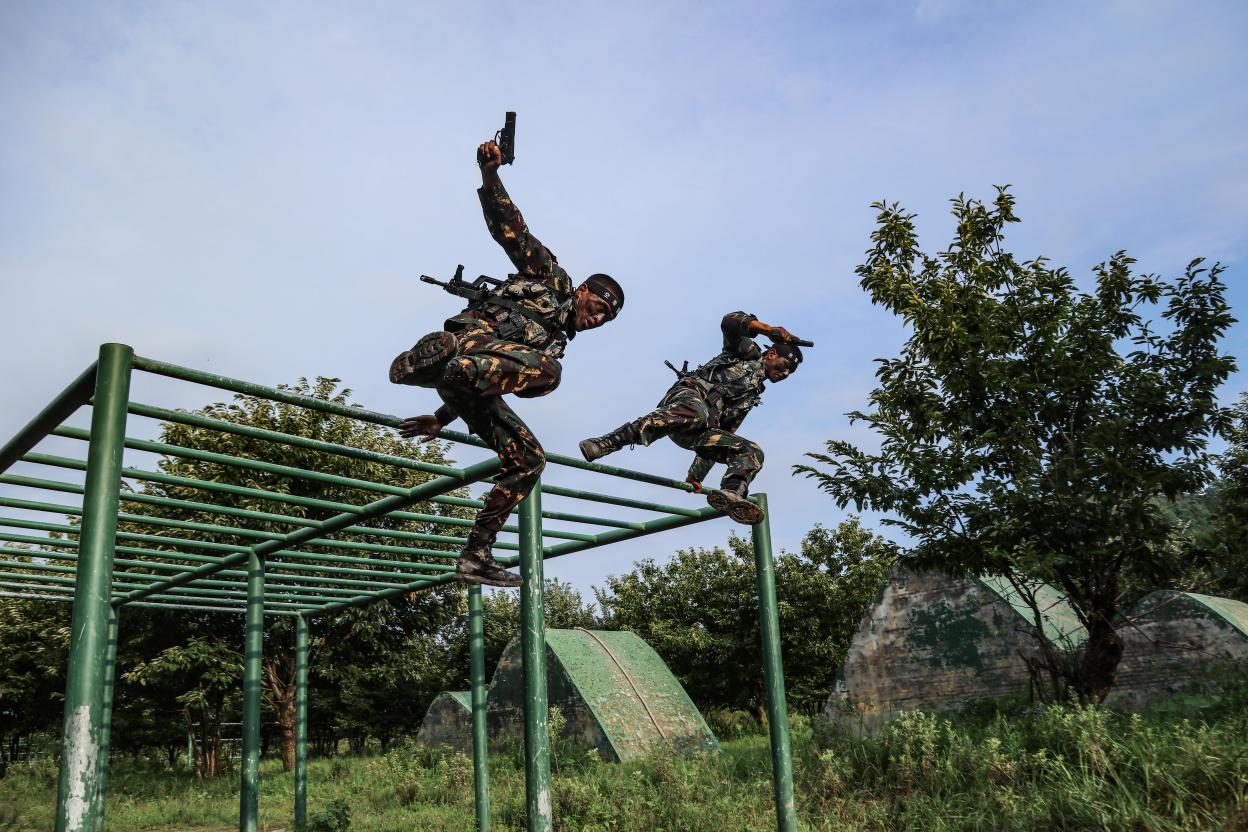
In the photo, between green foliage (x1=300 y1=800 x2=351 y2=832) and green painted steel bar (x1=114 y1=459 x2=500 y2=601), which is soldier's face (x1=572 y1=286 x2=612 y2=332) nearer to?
green painted steel bar (x1=114 y1=459 x2=500 y2=601)

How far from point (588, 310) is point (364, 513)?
202cm

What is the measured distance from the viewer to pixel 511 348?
14.5ft

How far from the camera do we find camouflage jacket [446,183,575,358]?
4.52m

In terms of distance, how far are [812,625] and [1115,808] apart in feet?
53.5

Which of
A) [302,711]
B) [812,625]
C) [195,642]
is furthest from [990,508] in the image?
[195,642]

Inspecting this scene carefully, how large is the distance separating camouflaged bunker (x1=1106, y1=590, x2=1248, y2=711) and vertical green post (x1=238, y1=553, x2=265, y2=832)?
8.81 m

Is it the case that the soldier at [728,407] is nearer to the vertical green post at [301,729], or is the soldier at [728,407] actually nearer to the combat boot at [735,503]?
the combat boot at [735,503]

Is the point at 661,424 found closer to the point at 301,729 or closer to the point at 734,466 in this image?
the point at 734,466

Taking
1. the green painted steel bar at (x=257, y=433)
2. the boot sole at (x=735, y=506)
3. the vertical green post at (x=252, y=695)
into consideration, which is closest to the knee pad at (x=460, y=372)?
the green painted steel bar at (x=257, y=433)

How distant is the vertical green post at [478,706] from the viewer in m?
7.97

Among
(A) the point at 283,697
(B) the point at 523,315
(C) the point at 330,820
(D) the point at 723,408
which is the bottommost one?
(C) the point at 330,820

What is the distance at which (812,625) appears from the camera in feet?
73.5

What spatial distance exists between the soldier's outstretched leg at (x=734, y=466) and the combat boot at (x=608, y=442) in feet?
2.35

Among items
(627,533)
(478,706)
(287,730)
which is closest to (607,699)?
(478,706)
